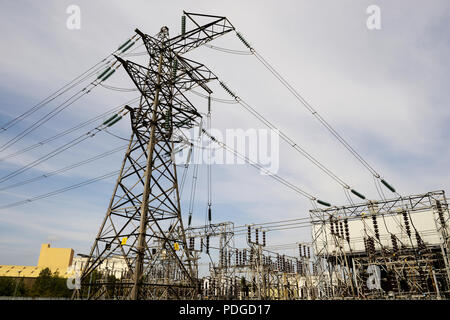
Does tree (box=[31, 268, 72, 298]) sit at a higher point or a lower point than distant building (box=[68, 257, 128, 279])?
lower

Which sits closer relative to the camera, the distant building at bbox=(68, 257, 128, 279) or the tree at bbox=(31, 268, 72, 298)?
the distant building at bbox=(68, 257, 128, 279)

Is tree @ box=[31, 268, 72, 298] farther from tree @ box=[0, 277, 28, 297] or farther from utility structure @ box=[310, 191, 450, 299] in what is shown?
utility structure @ box=[310, 191, 450, 299]

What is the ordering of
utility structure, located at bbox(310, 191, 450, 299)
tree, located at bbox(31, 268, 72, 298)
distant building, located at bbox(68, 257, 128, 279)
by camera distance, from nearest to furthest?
distant building, located at bbox(68, 257, 128, 279), utility structure, located at bbox(310, 191, 450, 299), tree, located at bbox(31, 268, 72, 298)

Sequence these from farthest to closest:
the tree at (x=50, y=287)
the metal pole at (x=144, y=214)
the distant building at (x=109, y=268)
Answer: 1. the tree at (x=50, y=287)
2. the distant building at (x=109, y=268)
3. the metal pole at (x=144, y=214)

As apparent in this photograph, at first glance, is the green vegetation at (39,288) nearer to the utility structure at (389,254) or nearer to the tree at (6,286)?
the tree at (6,286)

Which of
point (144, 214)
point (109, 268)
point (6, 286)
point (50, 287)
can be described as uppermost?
point (144, 214)

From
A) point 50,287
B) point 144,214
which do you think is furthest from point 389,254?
point 50,287

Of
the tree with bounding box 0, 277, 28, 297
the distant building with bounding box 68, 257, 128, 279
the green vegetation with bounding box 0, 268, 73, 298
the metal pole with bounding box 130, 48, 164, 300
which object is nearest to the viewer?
the metal pole with bounding box 130, 48, 164, 300

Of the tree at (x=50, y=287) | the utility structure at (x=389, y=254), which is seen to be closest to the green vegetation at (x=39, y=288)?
the tree at (x=50, y=287)

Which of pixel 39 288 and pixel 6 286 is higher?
pixel 6 286

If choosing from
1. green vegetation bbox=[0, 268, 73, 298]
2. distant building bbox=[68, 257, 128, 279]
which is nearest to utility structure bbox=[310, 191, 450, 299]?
distant building bbox=[68, 257, 128, 279]

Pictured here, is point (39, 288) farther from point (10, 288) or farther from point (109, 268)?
point (109, 268)
